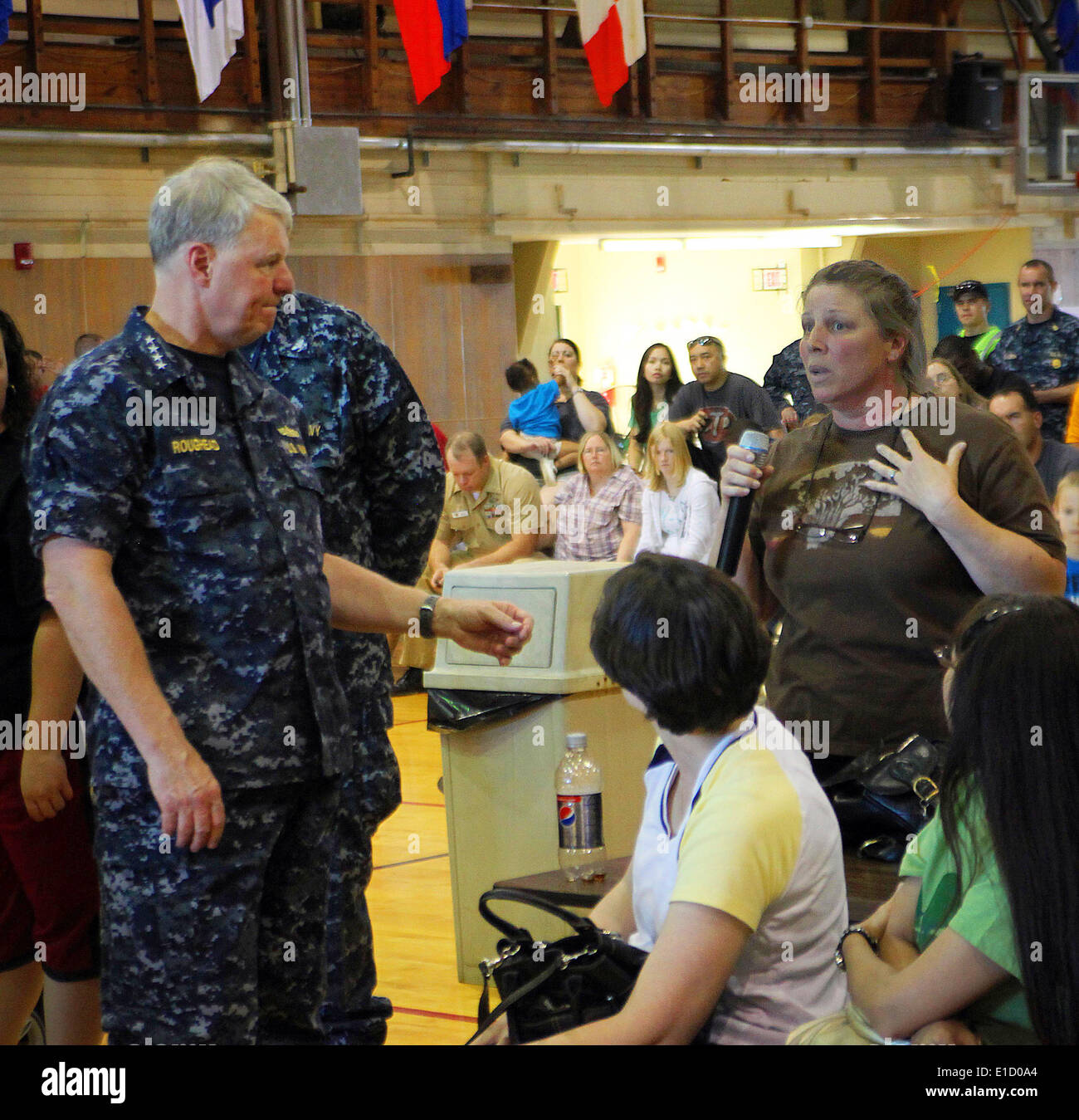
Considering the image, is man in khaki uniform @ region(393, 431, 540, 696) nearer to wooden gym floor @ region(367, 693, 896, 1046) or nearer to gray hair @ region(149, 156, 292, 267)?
wooden gym floor @ region(367, 693, 896, 1046)

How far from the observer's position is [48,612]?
242 cm

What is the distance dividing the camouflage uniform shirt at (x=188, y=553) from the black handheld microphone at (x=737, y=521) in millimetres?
875

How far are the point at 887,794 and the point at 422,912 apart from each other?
255 cm

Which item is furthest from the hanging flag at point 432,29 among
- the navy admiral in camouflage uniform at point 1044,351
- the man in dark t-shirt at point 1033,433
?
the man in dark t-shirt at point 1033,433

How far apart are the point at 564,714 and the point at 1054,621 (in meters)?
2.01

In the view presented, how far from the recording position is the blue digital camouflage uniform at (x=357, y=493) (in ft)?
8.80

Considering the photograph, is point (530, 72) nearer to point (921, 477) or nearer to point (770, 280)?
point (770, 280)

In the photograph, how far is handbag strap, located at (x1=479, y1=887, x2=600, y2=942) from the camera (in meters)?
1.84

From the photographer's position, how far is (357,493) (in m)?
2.76

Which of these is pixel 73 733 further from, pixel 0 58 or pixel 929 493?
pixel 0 58

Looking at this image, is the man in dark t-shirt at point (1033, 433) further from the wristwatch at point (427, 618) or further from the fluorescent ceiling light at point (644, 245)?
the fluorescent ceiling light at point (644, 245)

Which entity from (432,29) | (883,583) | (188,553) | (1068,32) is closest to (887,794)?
(883,583)

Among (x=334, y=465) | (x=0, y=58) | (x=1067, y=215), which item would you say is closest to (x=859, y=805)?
(x=334, y=465)

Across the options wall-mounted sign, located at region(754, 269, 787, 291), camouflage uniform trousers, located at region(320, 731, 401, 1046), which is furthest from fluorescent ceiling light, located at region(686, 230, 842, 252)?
camouflage uniform trousers, located at region(320, 731, 401, 1046)
